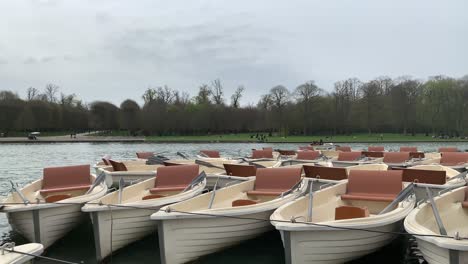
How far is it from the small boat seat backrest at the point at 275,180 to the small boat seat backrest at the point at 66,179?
4.97 metres

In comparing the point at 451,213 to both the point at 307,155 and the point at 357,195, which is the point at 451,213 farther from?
the point at 307,155

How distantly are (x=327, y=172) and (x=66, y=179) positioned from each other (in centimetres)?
770

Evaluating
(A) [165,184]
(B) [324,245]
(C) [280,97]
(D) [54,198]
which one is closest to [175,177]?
(A) [165,184]

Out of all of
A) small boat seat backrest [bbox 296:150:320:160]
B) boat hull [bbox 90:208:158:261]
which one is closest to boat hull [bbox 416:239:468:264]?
boat hull [bbox 90:208:158:261]

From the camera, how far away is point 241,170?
592 inches

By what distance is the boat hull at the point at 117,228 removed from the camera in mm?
9398

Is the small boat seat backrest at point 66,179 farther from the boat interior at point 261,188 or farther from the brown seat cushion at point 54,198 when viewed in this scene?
the boat interior at point 261,188

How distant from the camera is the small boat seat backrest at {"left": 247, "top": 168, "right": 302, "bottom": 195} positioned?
1199cm

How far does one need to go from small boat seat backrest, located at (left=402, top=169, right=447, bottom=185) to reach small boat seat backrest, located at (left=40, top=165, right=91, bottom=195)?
9.08m

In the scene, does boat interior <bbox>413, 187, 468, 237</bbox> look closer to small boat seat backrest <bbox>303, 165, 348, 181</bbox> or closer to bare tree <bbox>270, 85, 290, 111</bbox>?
small boat seat backrest <bbox>303, 165, 348, 181</bbox>

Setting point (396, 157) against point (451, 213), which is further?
point (396, 157)

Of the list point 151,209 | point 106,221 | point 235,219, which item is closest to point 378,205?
point 235,219

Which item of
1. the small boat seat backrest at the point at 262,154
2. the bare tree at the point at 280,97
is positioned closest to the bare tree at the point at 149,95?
the bare tree at the point at 280,97

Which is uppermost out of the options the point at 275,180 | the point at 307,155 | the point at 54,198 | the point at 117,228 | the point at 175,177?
the point at 175,177
